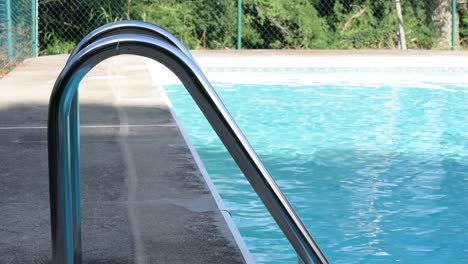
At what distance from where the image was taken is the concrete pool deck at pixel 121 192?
10.3 ft

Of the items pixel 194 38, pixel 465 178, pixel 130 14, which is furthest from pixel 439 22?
pixel 465 178

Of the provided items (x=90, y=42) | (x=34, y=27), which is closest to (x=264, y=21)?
(x=34, y=27)

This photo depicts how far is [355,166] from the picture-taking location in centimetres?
655

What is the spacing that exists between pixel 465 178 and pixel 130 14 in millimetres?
10152

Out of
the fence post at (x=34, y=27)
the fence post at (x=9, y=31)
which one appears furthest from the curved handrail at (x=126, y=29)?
the fence post at (x=34, y=27)

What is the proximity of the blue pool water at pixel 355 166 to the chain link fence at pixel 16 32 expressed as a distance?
200 cm

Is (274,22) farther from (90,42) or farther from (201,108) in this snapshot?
(201,108)

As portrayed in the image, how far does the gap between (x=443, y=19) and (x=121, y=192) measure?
48.3 ft

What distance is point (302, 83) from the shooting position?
467 inches

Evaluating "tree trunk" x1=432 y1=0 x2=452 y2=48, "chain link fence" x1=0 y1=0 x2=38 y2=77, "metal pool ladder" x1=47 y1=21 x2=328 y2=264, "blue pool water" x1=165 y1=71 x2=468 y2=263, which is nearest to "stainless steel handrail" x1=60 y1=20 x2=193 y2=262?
"metal pool ladder" x1=47 y1=21 x2=328 y2=264

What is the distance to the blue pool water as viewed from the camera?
4.66 m

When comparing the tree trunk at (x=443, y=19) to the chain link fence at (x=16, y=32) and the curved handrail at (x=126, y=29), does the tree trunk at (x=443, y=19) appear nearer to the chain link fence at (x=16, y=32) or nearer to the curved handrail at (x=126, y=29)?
the chain link fence at (x=16, y=32)

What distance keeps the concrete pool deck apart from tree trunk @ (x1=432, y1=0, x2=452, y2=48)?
38.0 ft

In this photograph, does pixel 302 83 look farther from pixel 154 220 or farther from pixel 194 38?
pixel 154 220
